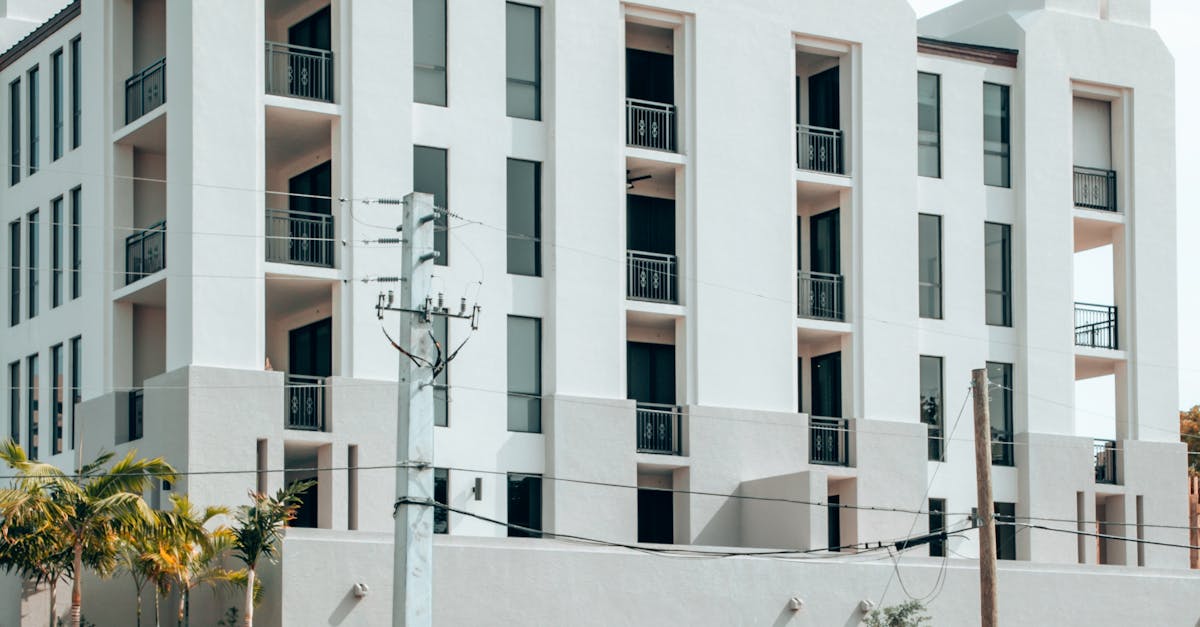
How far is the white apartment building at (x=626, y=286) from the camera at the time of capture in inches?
1634

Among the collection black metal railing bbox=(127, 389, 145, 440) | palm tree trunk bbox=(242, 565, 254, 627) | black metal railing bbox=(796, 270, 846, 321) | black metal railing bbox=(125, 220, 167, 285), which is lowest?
palm tree trunk bbox=(242, 565, 254, 627)

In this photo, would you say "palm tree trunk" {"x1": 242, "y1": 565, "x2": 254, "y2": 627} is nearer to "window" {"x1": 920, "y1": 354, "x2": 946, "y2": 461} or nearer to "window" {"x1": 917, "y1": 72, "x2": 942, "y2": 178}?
"window" {"x1": 920, "y1": 354, "x2": 946, "y2": 461}

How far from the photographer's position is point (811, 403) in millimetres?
50031

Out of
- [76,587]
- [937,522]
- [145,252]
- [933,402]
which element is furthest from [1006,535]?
[76,587]

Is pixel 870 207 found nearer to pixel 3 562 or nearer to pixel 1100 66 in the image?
pixel 1100 66

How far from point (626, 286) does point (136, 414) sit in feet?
34.4

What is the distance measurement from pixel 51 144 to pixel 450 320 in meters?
10.7

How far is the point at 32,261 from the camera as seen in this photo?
4909 cm

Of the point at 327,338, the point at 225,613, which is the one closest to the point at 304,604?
the point at 225,613

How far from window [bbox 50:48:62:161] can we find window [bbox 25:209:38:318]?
1.69 m

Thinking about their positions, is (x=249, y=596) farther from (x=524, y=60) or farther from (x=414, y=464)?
(x=524, y=60)

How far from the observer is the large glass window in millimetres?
48625

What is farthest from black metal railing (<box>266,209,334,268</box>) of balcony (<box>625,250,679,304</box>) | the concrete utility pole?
the concrete utility pole

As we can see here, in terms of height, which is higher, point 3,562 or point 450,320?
point 450,320
